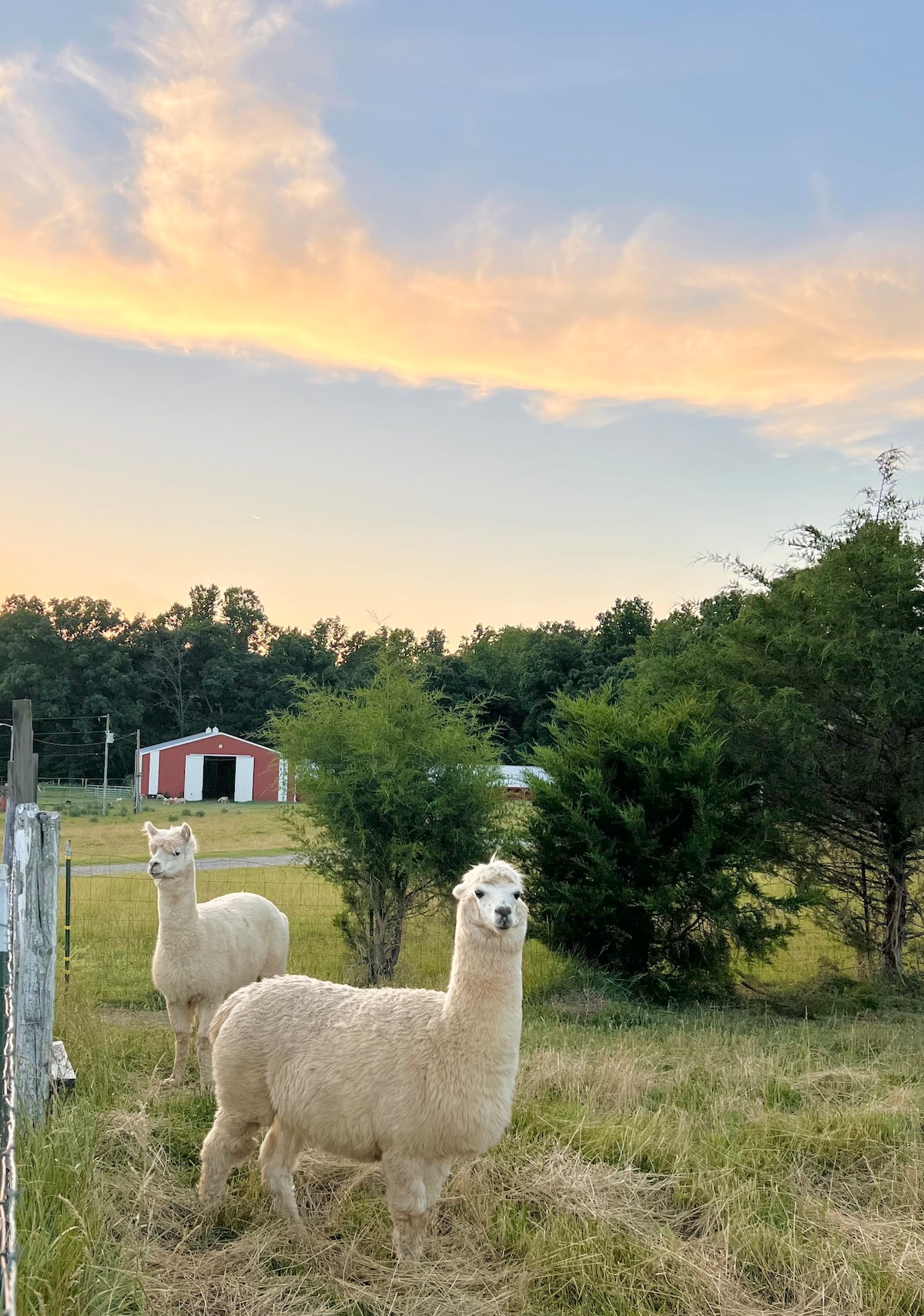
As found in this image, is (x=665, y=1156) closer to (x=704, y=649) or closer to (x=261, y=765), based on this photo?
(x=704, y=649)

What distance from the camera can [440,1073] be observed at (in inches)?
191

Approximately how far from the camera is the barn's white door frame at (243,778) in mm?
54562

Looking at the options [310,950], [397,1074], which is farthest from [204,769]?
[397,1074]

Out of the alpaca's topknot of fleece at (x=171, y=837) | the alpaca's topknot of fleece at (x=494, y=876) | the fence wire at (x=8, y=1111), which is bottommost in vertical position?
the fence wire at (x=8, y=1111)

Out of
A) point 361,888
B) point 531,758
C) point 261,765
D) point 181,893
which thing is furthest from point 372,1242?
point 261,765

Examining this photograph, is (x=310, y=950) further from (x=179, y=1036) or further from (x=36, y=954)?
(x=36, y=954)

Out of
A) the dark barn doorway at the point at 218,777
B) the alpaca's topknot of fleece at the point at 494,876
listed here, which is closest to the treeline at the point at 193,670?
the dark barn doorway at the point at 218,777

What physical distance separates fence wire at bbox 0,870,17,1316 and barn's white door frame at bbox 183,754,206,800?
49.5 meters

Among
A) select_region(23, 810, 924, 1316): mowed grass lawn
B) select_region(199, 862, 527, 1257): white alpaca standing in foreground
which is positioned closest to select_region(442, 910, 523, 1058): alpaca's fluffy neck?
select_region(199, 862, 527, 1257): white alpaca standing in foreground

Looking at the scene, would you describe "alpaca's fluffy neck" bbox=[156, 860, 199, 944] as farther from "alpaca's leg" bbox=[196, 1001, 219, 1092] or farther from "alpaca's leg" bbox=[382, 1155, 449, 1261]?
"alpaca's leg" bbox=[382, 1155, 449, 1261]

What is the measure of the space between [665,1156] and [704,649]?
9.54m

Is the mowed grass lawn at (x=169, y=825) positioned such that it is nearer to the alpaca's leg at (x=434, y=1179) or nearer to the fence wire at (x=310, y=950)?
the fence wire at (x=310, y=950)

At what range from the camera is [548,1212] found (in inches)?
203

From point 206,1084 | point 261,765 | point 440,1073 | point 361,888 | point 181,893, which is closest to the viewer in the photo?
point 440,1073
